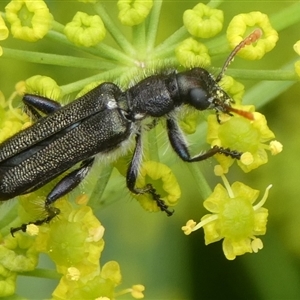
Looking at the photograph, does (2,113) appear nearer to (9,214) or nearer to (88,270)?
(9,214)

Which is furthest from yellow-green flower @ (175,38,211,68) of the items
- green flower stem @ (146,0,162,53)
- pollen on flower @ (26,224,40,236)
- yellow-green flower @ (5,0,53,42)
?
pollen on flower @ (26,224,40,236)

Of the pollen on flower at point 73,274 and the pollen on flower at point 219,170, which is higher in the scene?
the pollen on flower at point 219,170

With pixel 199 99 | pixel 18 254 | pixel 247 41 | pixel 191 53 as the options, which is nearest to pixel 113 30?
pixel 191 53

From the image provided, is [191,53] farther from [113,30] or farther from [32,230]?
[32,230]

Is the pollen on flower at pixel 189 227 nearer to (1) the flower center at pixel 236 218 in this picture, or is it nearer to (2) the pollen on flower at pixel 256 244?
(1) the flower center at pixel 236 218

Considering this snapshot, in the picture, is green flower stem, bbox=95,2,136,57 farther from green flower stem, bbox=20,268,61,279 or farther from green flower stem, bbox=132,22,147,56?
green flower stem, bbox=20,268,61,279

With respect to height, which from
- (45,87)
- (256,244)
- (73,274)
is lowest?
(256,244)

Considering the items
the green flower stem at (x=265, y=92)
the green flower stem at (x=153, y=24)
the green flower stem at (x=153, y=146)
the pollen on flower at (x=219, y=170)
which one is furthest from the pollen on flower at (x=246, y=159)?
the green flower stem at (x=153, y=24)
